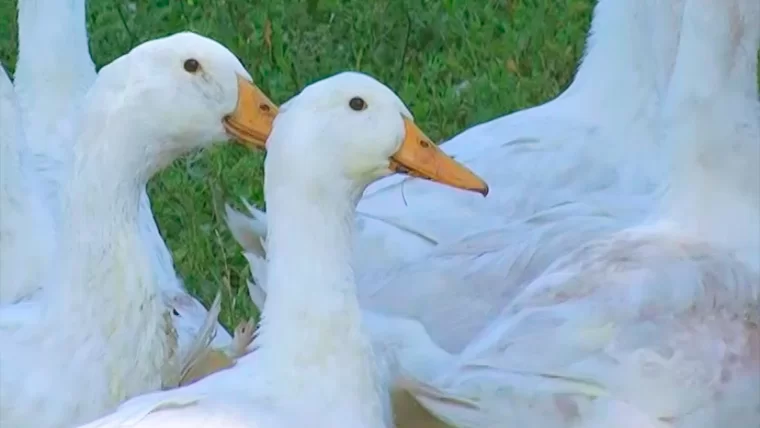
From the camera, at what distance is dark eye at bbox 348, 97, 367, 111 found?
12.4 ft

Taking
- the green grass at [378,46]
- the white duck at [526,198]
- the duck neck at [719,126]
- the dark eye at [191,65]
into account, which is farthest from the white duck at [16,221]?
the green grass at [378,46]

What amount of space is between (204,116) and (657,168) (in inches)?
54.3

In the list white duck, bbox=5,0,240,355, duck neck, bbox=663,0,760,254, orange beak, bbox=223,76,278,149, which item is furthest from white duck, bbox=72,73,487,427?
white duck, bbox=5,0,240,355

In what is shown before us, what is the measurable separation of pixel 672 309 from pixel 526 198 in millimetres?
791

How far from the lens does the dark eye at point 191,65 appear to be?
156 inches

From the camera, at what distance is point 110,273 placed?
158 inches

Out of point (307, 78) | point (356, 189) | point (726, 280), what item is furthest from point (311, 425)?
point (307, 78)

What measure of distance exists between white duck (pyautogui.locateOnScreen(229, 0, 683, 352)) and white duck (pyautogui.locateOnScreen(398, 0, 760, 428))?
14 centimetres

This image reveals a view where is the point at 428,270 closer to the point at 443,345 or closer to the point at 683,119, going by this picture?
the point at 443,345

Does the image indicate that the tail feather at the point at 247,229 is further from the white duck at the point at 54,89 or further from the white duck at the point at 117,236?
the white duck at the point at 117,236

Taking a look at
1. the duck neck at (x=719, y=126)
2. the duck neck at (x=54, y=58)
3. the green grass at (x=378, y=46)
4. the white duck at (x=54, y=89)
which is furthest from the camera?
the green grass at (x=378, y=46)

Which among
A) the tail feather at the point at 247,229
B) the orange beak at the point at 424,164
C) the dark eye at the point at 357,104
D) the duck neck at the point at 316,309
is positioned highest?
the dark eye at the point at 357,104

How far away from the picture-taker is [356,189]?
3.84m

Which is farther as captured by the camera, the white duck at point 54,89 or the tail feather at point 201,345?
the white duck at point 54,89
